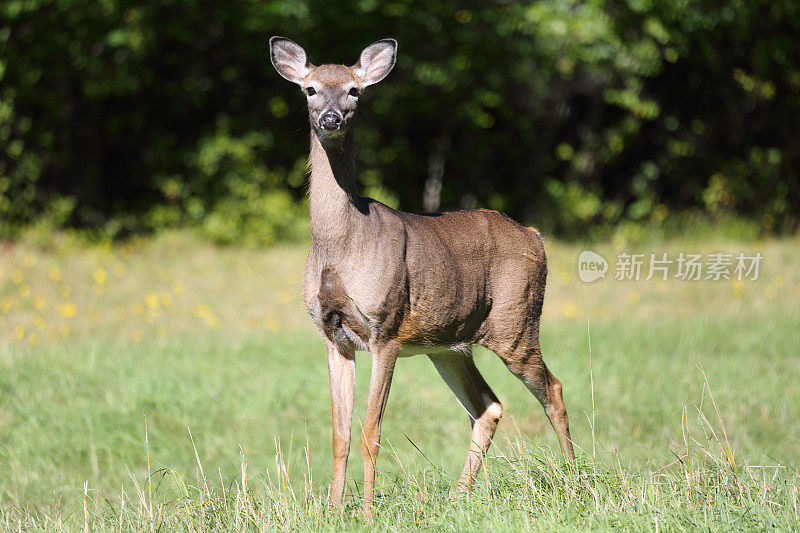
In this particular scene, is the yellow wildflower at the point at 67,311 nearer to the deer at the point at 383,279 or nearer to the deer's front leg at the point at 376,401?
the deer at the point at 383,279

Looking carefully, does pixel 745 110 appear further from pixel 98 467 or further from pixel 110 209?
pixel 98 467

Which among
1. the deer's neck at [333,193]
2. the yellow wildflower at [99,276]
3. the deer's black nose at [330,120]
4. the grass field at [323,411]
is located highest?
the deer's black nose at [330,120]

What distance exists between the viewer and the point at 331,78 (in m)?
4.15

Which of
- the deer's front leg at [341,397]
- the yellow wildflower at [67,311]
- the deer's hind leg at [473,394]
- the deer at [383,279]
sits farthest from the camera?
the yellow wildflower at [67,311]

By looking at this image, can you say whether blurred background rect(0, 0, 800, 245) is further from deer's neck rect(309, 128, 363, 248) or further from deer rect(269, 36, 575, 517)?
deer's neck rect(309, 128, 363, 248)

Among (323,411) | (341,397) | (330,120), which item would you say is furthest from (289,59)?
(323,411)

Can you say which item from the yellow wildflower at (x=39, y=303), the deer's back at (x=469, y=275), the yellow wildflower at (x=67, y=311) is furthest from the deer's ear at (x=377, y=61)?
the yellow wildflower at (x=39, y=303)

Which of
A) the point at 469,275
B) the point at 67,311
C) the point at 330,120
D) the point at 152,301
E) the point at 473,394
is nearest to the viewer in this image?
the point at 330,120

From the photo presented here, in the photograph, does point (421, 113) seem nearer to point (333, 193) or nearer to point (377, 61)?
point (377, 61)

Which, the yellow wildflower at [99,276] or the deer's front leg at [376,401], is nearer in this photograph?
the deer's front leg at [376,401]

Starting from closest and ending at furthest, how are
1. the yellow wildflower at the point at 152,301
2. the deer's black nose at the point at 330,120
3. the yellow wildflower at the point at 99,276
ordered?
the deer's black nose at the point at 330,120 → the yellow wildflower at the point at 152,301 → the yellow wildflower at the point at 99,276

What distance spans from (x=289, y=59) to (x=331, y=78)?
364 millimetres

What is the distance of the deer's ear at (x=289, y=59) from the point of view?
14.4 feet

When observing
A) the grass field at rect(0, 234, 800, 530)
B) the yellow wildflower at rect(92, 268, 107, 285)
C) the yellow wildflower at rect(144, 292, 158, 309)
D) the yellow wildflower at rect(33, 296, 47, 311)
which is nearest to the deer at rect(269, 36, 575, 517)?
the grass field at rect(0, 234, 800, 530)
